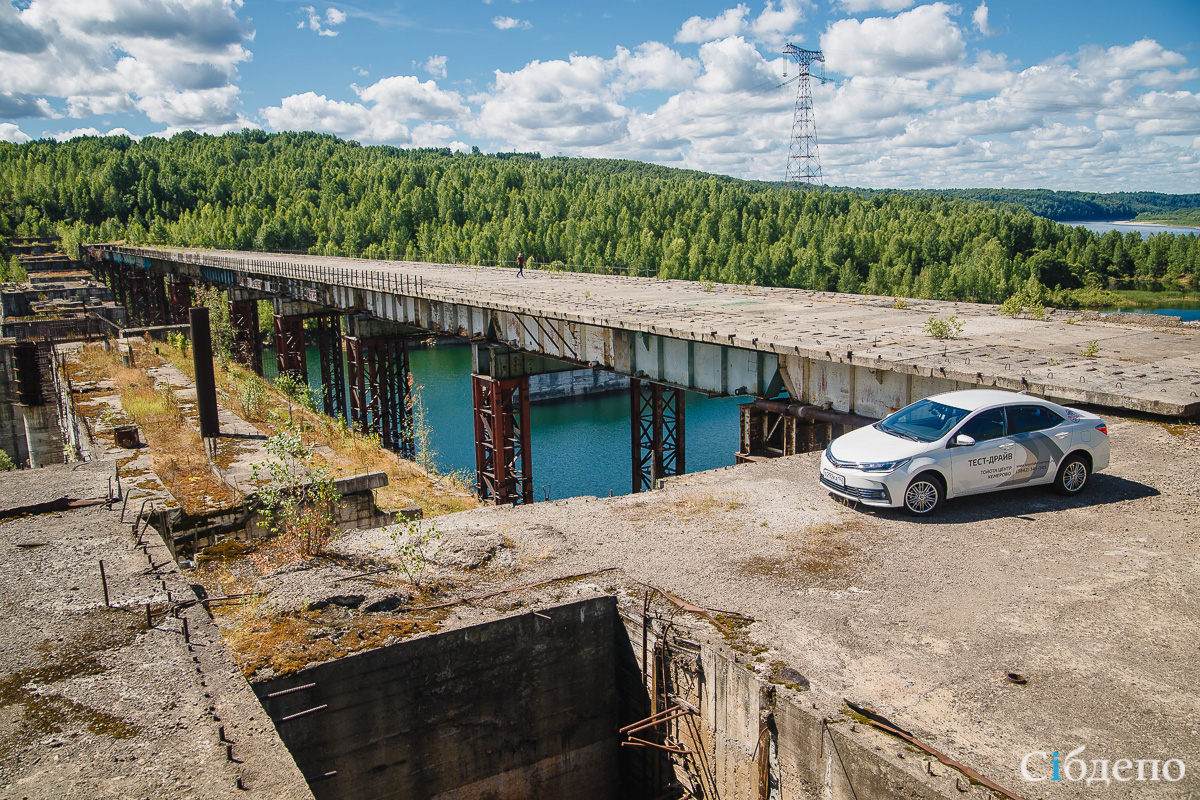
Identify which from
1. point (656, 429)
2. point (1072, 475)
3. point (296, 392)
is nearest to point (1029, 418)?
point (1072, 475)

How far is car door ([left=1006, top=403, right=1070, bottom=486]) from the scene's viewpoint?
11242mm

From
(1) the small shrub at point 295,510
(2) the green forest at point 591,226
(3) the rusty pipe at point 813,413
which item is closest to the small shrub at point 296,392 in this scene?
(1) the small shrub at point 295,510

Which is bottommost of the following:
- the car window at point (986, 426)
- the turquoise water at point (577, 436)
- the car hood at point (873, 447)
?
the turquoise water at point (577, 436)

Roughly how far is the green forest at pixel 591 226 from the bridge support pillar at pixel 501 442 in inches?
2009

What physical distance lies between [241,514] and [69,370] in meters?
19.1

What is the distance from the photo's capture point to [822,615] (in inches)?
346

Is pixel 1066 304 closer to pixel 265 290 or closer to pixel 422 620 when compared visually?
pixel 265 290

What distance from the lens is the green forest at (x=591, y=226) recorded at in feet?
297

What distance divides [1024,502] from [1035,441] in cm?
97

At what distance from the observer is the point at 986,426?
36.5ft

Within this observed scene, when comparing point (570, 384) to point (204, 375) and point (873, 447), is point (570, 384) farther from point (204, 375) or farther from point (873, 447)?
point (873, 447)

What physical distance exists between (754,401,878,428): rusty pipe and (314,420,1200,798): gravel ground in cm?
300

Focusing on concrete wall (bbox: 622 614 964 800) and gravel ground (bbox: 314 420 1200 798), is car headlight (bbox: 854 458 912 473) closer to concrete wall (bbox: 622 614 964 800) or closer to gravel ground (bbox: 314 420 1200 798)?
gravel ground (bbox: 314 420 1200 798)

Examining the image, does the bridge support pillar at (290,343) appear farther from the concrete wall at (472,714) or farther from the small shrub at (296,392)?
the concrete wall at (472,714)
